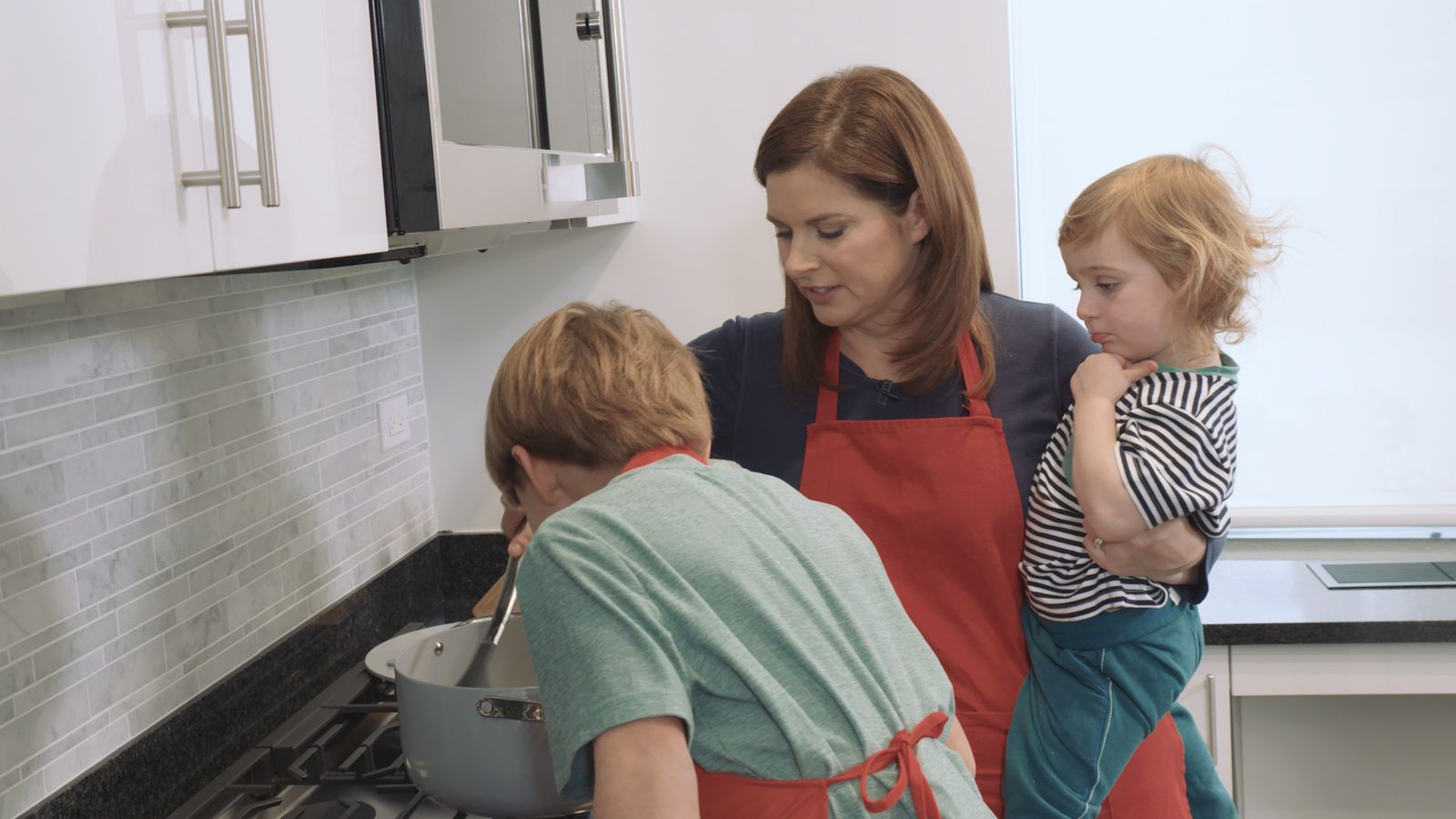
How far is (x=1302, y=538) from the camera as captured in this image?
2203 millimetres

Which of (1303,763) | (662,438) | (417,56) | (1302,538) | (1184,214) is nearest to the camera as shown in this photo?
(662,438)

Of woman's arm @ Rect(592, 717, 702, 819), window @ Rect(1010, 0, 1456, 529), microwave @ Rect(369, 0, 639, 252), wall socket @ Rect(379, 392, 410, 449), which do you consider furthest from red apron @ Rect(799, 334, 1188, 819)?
wall socket @ Rect(379, 392, 410, 449)

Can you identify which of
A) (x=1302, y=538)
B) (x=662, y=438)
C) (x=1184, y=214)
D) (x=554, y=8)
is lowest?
(x=1302, y=538)

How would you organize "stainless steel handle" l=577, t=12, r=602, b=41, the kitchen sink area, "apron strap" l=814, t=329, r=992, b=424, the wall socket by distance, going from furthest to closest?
the wall socket → the kitchen sink area → "stainless steel handle" l=577, t=12, r=602, b=41 → "apron strap" l=814, t=329, r=992, b=424

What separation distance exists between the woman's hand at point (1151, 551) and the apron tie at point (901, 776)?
41 cm

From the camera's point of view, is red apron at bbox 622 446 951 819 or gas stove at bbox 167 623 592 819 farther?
gas stove at bbox 167 623 592 819

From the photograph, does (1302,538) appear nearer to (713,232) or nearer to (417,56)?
(713,232)

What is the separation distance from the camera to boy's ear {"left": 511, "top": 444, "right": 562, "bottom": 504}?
1.08m

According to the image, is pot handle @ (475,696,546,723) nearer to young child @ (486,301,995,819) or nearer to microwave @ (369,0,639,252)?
young child @ (486,301,995,819)

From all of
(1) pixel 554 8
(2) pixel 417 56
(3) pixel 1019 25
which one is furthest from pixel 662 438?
(3) pixel 1019 25

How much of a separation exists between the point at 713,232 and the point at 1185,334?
96 cm

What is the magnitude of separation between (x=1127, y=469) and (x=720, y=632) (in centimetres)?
58

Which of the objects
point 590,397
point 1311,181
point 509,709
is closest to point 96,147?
point 590,397

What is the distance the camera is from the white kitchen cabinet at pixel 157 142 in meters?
0.70
